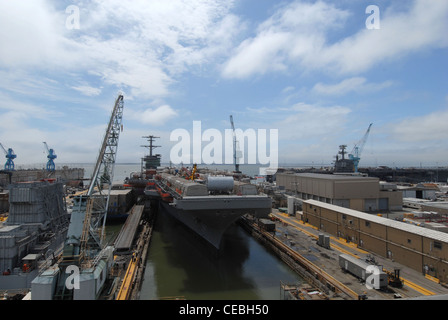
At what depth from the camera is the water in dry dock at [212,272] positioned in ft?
53.6

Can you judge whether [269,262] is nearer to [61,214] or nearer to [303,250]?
[303,250]

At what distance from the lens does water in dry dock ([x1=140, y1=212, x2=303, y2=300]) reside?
1633 cm

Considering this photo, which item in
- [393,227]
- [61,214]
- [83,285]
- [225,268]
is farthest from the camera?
[61,214]

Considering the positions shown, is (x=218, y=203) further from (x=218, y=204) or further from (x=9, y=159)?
(x=9, y=159)

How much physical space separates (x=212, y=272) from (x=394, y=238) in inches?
517

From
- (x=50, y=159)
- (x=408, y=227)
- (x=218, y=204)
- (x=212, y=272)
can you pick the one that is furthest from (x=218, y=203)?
(x=50, y=159)

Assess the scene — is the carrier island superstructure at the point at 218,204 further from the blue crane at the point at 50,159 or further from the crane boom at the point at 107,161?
the blue crane at the point at 50,159

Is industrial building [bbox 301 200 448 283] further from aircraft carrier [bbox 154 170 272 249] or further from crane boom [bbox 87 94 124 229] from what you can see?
crane boom [bbox 87 94 124 229]

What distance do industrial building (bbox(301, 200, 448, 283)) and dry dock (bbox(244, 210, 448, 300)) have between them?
22.6 inches

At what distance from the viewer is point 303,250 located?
20.5 metres

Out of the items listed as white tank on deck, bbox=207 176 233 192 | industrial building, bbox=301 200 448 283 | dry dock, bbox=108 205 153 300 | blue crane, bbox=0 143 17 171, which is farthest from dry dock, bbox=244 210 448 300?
blue crane, bbox=0 143 17 171
